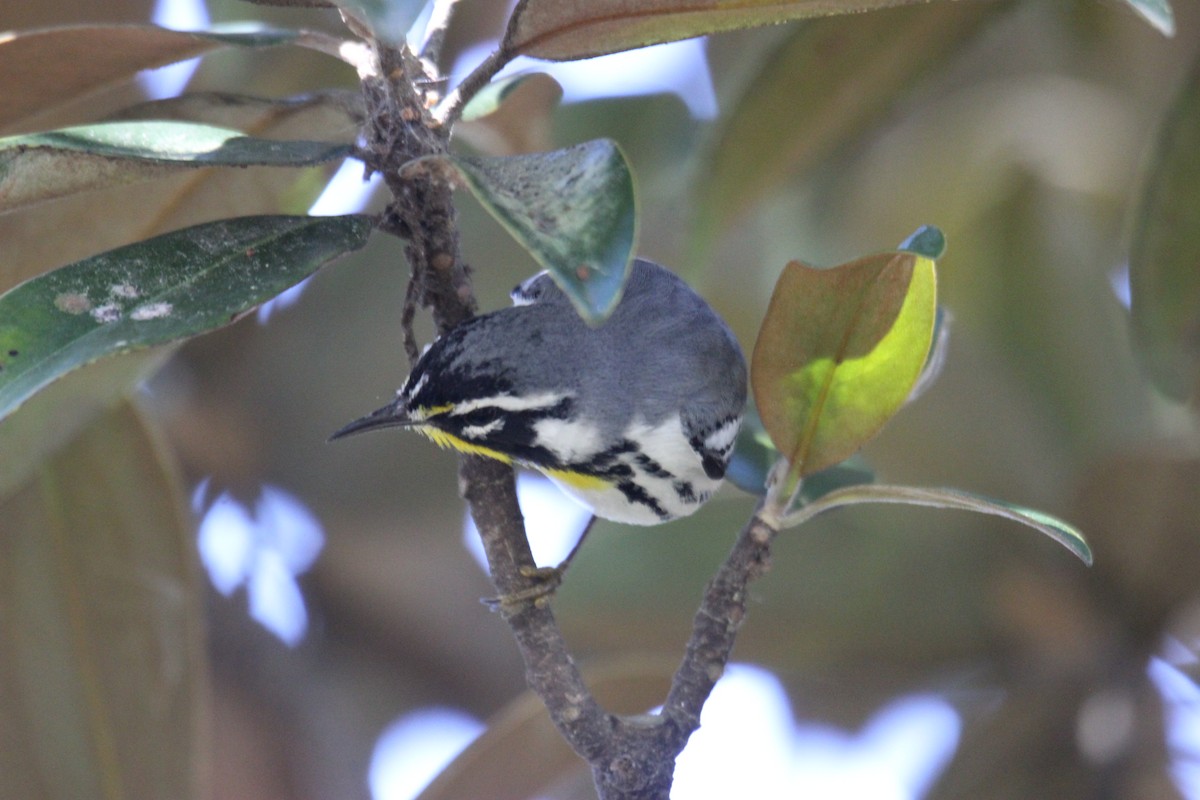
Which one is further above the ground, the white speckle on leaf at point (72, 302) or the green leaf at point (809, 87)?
the white speckle on leaf at point (72, 302)

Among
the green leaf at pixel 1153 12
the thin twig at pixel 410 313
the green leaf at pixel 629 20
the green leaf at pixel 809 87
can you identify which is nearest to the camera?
the green leaf at pixel 1153 12

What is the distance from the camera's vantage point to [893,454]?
1.91 meters

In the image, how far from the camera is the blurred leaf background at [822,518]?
1.67 metres

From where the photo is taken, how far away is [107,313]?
826 mm

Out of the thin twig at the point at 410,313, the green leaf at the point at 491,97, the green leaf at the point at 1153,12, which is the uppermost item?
the green leaf at the point at 491,97

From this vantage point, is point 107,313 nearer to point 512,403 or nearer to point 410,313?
point 410,313

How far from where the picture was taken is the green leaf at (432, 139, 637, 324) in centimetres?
71

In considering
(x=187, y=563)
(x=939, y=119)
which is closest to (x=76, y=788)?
(x=187, y=563)

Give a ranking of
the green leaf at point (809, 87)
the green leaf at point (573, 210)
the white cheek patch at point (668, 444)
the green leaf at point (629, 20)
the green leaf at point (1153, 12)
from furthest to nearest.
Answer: the green leaf at point (809, 87) < the white cheek patch at point (668, 444) < the green leaf at point (629, 20) < the green leaf at point (1153, 12) < the green leaf at point (573, 210)

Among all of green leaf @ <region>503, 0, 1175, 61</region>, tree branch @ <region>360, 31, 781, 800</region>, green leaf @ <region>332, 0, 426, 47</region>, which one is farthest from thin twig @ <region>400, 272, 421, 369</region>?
green leaf @ <region>332, 0, 426, 47</region>

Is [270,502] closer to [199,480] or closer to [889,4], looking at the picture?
[199,480]

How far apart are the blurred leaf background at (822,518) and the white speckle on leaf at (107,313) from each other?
70 cm

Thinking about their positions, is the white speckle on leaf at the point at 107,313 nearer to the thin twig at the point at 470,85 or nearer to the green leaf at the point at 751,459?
the thin twig at the point at 470,85

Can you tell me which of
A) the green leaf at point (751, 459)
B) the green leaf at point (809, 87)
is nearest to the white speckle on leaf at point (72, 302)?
the green leaf at point (751, 459)
